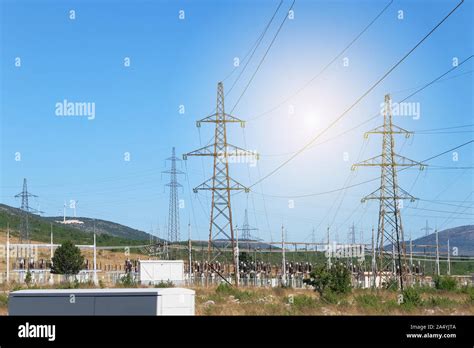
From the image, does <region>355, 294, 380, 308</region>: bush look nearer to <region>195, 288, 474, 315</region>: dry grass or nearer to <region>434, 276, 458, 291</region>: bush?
<region>195, 288, 474, 315</region>: dry grass

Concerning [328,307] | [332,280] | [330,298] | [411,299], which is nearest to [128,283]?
[332,280]

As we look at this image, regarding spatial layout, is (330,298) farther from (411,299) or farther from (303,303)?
(411,299)

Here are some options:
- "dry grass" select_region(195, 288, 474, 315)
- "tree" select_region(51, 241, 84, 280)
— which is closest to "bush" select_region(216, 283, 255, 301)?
"dry grass" select_region(195, 288, 474, 315)

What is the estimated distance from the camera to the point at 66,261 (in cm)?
7581

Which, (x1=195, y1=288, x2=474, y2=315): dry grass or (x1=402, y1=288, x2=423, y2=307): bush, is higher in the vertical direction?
(x1=402, y1=288, x2=423, y2=307): bush

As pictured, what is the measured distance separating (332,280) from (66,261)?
104 ft

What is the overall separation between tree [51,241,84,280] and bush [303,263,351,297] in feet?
96.7

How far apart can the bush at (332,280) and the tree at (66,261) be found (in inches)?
1161

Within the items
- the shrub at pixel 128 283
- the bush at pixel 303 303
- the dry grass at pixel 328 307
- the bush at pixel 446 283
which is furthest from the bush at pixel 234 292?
the bush at pixel 446 283

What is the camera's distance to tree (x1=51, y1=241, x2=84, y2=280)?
75812 millimetres

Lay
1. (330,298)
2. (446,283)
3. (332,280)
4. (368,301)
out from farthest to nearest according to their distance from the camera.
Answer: (446,283), (332,280), (330,298), (368,301)
